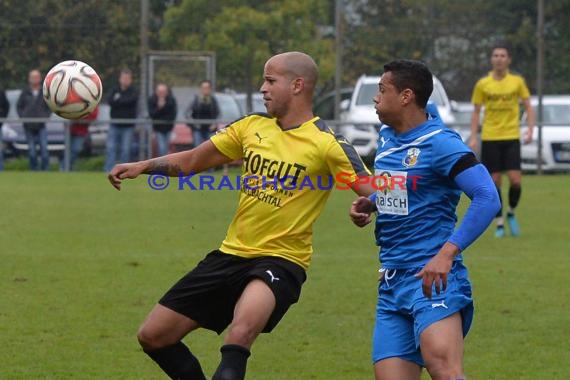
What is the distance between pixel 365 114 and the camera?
76.9 ft

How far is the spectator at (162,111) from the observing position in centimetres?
2257

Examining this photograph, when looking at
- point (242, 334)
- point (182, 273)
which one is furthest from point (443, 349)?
point (182, 273)

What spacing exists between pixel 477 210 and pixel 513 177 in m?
8.81

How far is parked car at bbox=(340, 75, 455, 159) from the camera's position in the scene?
2297 centimetres

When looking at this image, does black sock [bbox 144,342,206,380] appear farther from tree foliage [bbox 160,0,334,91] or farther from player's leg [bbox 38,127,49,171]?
tree foliage [bbox 160,0,334,91]

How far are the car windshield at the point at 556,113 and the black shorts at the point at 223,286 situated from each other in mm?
18045

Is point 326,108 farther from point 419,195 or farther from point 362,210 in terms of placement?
point 419,195

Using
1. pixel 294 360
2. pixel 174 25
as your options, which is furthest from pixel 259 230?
pixel 174 25

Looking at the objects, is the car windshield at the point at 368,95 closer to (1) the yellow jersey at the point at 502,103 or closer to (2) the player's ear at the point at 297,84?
(1) the yellow jersey at the point at 502,103

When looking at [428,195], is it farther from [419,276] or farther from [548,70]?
[548,70]

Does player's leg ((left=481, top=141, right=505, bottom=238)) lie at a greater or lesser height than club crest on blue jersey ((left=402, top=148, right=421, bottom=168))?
lesser

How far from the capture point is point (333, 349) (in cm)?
786

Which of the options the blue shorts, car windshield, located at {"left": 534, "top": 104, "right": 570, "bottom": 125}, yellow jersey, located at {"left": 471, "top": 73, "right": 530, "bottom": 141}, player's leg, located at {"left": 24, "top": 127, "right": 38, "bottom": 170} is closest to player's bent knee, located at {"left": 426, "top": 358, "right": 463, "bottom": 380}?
the blue shorts

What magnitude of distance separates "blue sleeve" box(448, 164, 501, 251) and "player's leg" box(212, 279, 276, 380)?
1012 millimetres
